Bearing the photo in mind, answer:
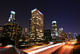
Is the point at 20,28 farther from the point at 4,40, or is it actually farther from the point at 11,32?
the point at 4,40

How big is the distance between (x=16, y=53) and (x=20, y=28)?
412 ft

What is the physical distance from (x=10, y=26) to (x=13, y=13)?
33860 mm

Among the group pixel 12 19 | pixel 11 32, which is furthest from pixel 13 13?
pixel 11 32

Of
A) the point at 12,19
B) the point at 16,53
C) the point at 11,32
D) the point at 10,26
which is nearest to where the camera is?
the point at 16,53

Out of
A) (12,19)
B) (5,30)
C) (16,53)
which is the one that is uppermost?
(12,19)

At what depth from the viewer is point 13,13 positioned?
570ft

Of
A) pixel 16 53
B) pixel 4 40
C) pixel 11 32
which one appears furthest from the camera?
pixel 11 32

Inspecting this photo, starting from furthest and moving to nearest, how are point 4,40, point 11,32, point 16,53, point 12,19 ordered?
1. point 12,19
2. point 11,32
3. point 4,40
4. point 16,53

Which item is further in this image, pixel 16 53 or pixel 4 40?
pixel 4 40

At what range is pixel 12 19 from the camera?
167375mm

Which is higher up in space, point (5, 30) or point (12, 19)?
point (12, 19)

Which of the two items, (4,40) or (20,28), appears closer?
(4,40)

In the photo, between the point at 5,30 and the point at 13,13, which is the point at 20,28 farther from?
the point at 13,13

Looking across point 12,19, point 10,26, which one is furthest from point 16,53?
point 12,19
